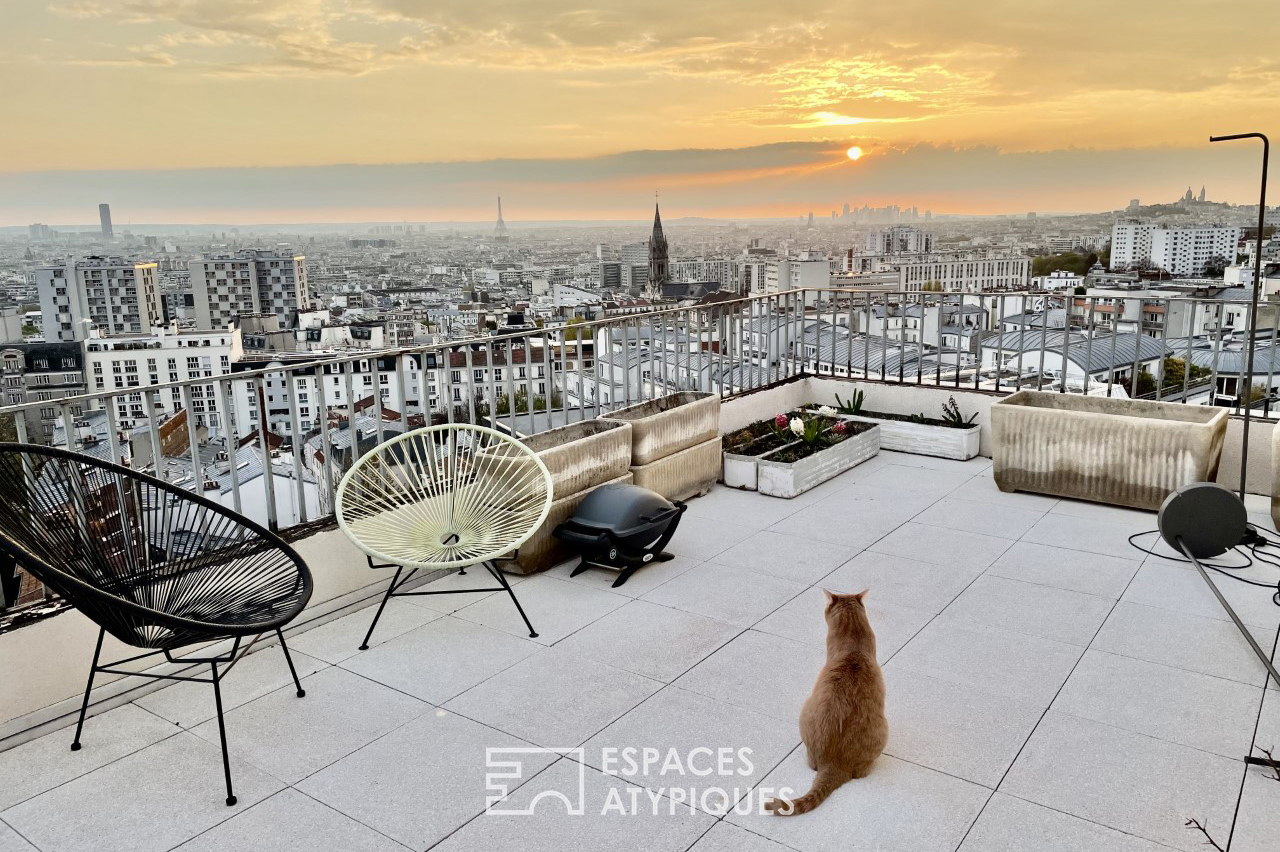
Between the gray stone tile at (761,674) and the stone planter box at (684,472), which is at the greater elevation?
the stone planter box at (684,472)

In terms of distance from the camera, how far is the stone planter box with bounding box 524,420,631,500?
408cm

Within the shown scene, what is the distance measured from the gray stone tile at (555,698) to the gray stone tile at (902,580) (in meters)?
1.27

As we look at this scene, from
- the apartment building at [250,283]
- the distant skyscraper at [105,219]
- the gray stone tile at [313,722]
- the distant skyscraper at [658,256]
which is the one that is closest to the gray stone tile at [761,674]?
the gray stone tile at [313,722]

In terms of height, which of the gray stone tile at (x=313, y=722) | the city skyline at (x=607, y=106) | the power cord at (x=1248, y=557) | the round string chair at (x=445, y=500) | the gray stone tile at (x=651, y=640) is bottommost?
the power cord at (x=1248, y=557)

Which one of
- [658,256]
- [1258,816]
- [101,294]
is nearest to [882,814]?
[1258,816]

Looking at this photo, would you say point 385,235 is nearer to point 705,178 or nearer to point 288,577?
point 705,178

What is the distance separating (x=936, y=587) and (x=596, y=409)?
2.25m

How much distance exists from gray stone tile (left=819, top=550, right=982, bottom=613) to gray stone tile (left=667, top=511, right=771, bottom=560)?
2.07 ft

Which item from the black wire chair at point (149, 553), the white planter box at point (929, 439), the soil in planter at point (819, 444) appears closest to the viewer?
the black wire chair at point (149, 553)

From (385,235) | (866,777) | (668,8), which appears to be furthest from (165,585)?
(385,235)

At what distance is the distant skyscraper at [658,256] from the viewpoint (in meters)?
30.4

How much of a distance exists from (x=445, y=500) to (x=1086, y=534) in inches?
131

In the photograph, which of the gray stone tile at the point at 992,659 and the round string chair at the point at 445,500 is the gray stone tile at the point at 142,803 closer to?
the round string chair at the point at 445,500

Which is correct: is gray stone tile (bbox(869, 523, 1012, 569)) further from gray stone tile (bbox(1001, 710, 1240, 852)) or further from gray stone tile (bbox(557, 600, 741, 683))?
gray stone tile (bbox(1001, 710, 1240, 852))
